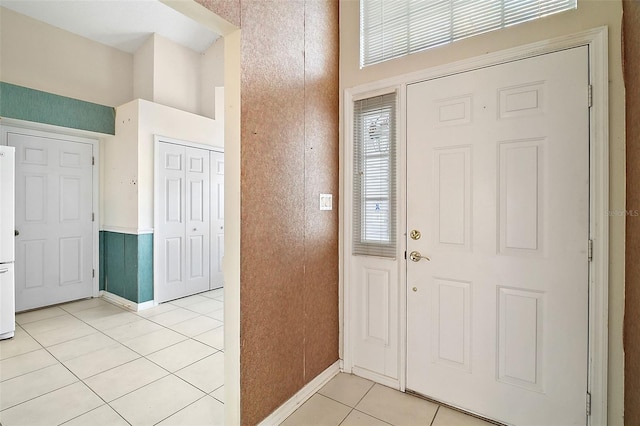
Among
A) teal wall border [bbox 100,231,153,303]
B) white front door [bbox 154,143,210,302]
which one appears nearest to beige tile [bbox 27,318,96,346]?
teal wall border [bbox 100,231,153,303]

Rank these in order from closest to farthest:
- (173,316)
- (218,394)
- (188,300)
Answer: (218,394) → (173,316) → (188,300)

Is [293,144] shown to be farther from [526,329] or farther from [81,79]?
[81,79]

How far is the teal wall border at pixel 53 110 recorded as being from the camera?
10.9ft

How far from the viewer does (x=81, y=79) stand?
13.3ft

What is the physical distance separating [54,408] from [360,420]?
192cm

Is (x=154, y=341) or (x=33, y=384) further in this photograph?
(x=154, y=341)

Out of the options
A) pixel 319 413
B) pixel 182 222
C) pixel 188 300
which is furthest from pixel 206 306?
pixel 319 413

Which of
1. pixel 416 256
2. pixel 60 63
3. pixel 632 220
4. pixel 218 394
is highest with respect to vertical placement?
pixel 60 63

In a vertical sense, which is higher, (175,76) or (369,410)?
(175,76)

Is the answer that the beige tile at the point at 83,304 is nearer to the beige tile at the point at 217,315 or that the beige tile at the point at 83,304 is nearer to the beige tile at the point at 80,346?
the beige tile at the point at 80,346

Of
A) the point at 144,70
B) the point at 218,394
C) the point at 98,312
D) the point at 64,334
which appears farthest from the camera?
the point at 144,70

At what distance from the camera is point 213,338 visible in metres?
2.98

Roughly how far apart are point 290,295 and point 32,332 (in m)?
3.05

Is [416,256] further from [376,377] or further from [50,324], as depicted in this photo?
[50,324]
